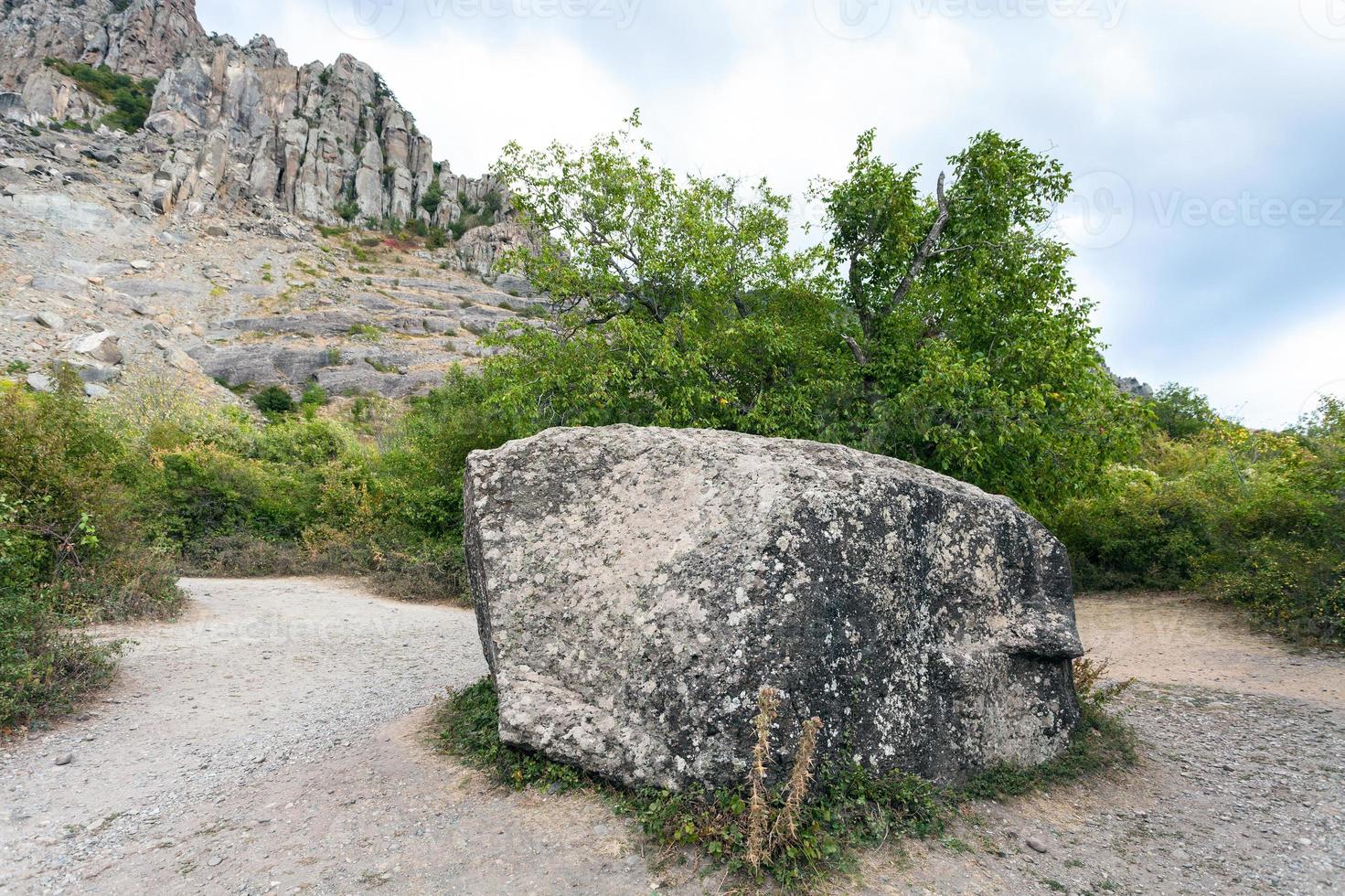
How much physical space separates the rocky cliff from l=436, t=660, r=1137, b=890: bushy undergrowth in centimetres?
8022

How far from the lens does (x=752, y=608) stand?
14.6 ft

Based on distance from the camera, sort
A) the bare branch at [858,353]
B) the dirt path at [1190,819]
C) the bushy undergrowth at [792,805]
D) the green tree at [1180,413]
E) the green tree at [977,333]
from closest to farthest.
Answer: the bushy undergrowth at [792,805] < the dirt path at [1190,819] < the green tree at [977,333] < the bare branch at [858,353] < the green tree at [1180,413]

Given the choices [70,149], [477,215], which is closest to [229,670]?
[70,149]

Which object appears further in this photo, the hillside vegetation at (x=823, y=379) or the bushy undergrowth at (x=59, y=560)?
the hillside vegetation at (x=823, y=379)

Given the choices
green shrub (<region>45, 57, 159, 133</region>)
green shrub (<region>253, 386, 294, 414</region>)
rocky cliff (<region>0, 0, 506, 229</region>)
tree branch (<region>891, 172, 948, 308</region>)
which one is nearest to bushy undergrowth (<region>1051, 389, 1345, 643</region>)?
tree branch (<region>891, 172, 948, 308</region>)

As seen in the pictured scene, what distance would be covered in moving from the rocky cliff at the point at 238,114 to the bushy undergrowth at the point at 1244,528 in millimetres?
79017

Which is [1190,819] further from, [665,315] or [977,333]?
[665,315]

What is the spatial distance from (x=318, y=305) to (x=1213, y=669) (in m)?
71.7

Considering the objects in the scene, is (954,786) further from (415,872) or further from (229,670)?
(229,670)

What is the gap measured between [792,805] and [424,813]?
2749mm

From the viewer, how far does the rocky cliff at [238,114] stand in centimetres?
6831

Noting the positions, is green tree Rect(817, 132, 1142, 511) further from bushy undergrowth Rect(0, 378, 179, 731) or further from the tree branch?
bushy undergrowth Rect(0, 378, 179, 731)

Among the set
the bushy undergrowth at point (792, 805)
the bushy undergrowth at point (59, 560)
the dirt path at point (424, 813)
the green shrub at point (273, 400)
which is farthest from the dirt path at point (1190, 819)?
the green shrub at point (273, 400)

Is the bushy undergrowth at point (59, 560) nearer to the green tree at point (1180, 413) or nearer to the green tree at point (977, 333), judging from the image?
the green tree at point (977, 333)
